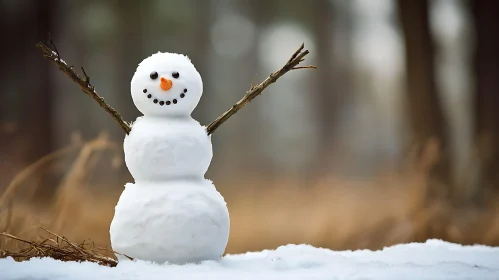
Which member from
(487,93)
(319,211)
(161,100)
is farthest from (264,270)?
(487,93)

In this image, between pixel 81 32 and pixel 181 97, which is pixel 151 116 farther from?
pixel 81 32

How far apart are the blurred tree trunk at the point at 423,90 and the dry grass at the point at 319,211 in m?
0.05

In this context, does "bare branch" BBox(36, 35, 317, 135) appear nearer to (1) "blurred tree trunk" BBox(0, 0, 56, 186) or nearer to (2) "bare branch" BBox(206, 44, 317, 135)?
(2) "bare branch" BBox(206, 44, 317, 135)

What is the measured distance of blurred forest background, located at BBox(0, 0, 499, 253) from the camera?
238cm

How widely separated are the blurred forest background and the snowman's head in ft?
2.62

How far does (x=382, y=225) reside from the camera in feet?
8.06

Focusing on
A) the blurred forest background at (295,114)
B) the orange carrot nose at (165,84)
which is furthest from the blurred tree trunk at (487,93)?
the orange carrot nose at (165,84)

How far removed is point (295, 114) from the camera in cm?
306

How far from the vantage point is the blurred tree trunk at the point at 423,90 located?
2.39 meters

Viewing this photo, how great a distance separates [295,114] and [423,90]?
0.84 meters

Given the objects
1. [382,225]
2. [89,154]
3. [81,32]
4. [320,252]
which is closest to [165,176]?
[320,252]

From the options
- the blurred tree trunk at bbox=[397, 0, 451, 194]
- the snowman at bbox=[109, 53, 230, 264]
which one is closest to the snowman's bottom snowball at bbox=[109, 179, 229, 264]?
the snowman at bbox=[109, 53, 230, 264]

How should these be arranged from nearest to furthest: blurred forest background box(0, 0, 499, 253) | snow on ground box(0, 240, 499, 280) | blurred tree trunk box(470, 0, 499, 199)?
snow on ground box(0, 240, 499, 280), blurred forest background box(0, 0, 499, 253), blurred tree trunk box(470, 0, 499, 199)

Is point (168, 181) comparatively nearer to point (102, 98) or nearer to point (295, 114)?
point (102, 98)
